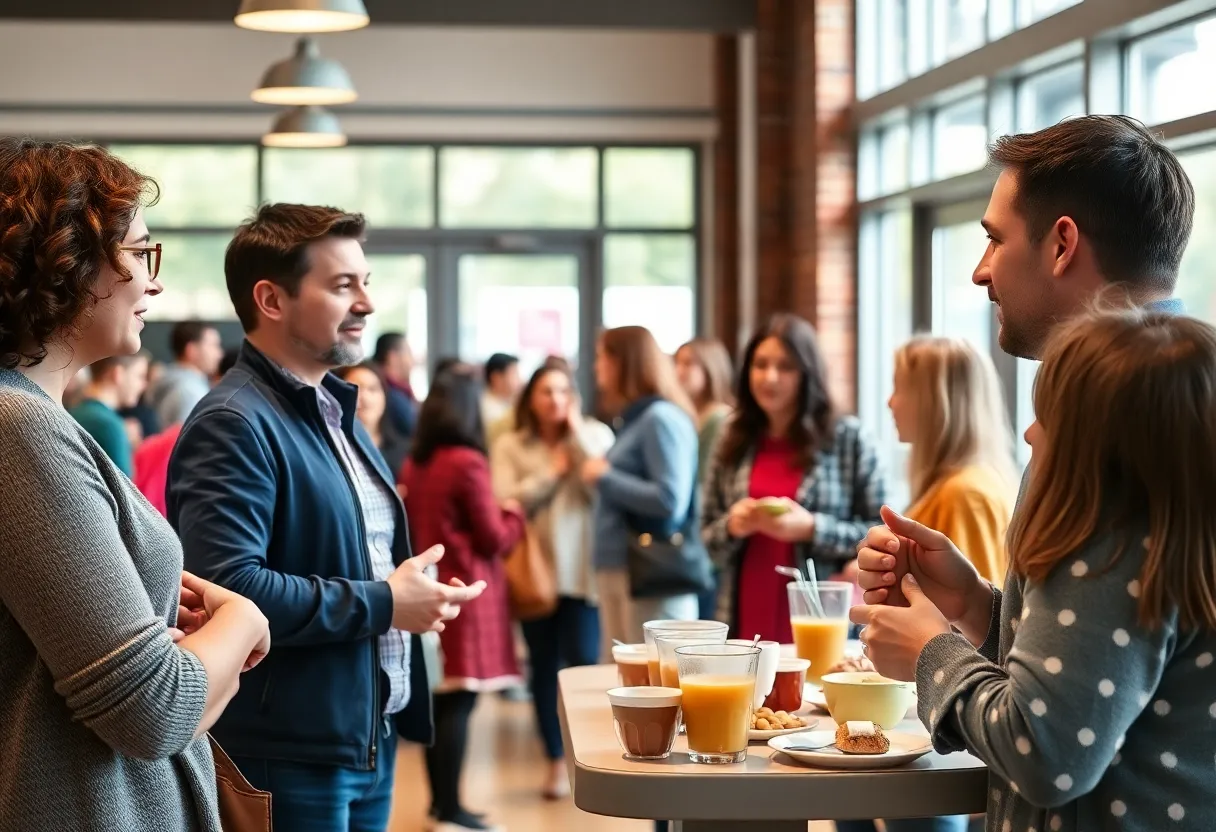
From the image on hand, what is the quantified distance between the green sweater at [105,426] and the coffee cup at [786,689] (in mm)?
3421

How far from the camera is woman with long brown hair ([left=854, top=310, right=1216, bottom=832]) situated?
142cm

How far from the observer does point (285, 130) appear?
6750 millimetres

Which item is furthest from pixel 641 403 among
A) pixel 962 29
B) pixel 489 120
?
pixel 489 120

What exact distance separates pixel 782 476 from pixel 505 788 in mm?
1996

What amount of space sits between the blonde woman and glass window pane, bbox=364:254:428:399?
7336 millimetres

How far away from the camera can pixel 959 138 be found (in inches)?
252

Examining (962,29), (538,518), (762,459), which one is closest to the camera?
(762,459)

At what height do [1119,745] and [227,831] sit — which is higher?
[1119,745]

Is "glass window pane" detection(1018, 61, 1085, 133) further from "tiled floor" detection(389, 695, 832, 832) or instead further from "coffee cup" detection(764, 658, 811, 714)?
"coffee cup" detection(764, 658, 811, 714)

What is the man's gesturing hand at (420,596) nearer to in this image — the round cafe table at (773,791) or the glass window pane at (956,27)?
the round cafe table at (773,791)

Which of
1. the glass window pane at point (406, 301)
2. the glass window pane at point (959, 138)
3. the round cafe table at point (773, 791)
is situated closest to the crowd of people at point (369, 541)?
the round cafe table at point (773, 791)

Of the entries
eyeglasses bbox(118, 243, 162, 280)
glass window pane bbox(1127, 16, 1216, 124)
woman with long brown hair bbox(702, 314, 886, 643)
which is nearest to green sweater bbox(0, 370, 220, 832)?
eyeglasses bbox(118, 243, 162, 280)

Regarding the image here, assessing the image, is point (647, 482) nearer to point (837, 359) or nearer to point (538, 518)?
point (538, 518)

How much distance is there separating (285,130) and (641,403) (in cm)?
279
